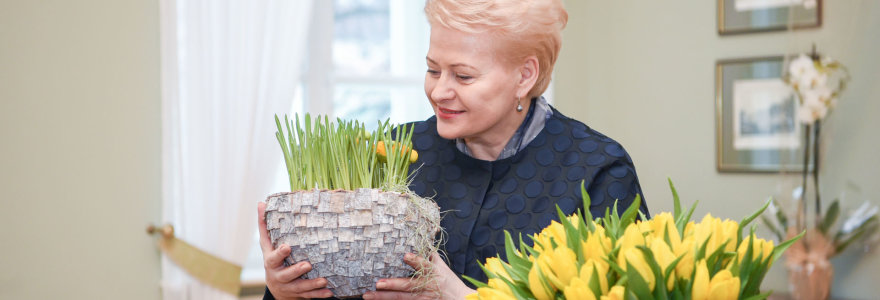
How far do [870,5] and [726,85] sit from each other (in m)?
0.78

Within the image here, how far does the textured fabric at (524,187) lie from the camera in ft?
4.74

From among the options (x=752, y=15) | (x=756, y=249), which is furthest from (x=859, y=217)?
(x=756, y=249)

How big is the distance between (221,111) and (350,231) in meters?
1.90

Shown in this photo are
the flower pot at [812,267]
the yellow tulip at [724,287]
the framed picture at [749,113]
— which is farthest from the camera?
the framed picture at [749,113]

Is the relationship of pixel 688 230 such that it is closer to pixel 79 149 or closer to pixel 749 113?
pixel 79 149

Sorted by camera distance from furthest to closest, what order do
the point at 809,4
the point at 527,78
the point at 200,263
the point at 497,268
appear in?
the point at 200,263 → the point at 809,4 → the point at 527,78 → the point at 497,268

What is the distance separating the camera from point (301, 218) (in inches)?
42.2

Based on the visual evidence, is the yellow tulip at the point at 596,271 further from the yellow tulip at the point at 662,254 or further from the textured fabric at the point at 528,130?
the textured fabric at the point at 528,130

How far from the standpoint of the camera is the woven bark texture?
1.06m

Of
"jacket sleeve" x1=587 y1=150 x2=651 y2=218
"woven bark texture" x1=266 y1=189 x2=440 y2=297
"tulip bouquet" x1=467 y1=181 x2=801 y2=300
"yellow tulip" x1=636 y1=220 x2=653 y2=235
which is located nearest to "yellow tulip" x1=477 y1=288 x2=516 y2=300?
"tulip bouquet" x1=467 y1=181 x2=801 y2=300

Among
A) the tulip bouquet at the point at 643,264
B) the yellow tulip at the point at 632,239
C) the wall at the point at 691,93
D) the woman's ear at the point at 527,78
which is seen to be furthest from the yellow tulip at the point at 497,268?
the wall at the point at 691,93

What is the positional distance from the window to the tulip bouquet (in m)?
2.53

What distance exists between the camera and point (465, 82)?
140 centimetres

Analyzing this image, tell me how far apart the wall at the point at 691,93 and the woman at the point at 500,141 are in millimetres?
1369
